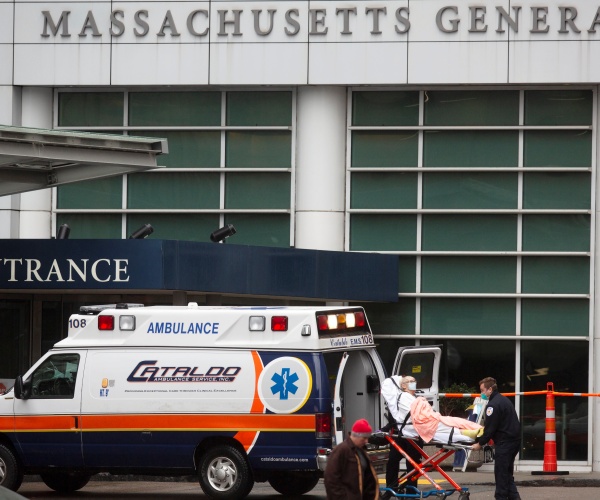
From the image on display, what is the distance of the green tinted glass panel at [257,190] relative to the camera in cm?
2297

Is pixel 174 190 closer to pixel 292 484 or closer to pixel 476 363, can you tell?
pixel 476 363

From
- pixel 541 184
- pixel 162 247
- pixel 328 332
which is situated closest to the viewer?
pixel 328 332

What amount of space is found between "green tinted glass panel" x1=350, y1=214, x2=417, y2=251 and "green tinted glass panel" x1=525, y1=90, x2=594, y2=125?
2716 millimetres

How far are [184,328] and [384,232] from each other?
7.51 meters

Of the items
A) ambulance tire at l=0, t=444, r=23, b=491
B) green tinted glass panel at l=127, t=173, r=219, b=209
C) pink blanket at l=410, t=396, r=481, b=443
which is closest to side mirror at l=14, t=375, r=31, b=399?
ambulance tire at l=0, t=444, r=23, b=491

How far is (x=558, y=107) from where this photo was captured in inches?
884

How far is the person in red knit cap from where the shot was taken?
11.1 meters

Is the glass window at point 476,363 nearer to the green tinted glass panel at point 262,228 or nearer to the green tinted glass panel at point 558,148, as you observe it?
the green tinted glass panel at point 558,148

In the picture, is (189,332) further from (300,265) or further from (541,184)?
(541,184)

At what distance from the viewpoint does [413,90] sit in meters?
22.7

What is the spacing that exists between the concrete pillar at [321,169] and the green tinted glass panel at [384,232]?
0.28 m

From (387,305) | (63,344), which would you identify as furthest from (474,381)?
(63,344)

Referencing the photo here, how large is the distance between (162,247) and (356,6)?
583cm

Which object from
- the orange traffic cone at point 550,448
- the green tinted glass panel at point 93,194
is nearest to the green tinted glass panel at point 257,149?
the green tinted glass panel at point 93,194
